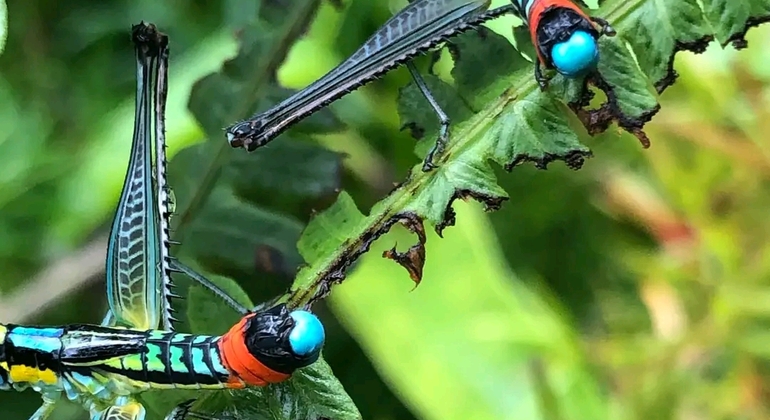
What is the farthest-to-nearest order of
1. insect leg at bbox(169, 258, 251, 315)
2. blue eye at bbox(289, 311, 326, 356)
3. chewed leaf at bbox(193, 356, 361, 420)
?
insect leg at bbox(169, 258, 251, 315) < chewed leaf at bbox(193, 356, 361, 420) < blue eye at bbox(289, 311, 326, 356)

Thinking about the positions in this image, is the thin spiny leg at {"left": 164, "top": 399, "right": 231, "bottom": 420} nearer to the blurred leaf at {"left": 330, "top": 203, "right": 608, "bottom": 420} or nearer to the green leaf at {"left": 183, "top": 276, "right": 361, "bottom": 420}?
the green leaf at {"left": 183, "top": 276, "right": 361, "bottom": 420}

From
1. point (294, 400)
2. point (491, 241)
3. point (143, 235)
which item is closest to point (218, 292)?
point (143, 235)

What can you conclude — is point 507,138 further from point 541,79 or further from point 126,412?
point 126,412

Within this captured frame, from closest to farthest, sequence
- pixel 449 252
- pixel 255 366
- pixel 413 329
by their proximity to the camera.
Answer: pixel 255 366
pixel 413 329
pixel 449 252

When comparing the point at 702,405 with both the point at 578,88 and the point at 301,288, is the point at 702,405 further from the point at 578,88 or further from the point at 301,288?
the point at 301,288

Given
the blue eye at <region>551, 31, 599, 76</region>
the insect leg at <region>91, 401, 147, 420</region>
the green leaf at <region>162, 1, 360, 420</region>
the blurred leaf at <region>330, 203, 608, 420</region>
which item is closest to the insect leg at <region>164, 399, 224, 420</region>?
the insect leg at <region>91, 401, 147, 420</region>

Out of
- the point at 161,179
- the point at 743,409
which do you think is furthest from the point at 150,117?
the point at 743,409
